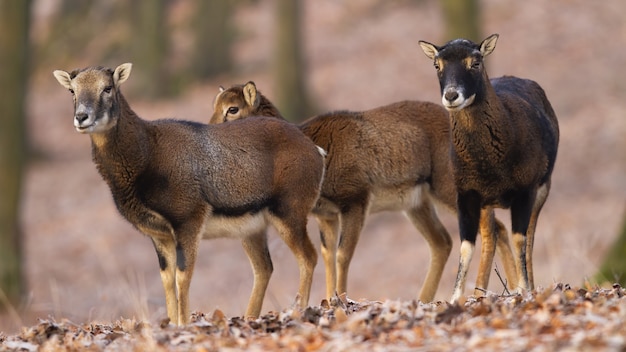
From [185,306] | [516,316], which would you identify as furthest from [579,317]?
[185,306]

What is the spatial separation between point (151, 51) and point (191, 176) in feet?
68.8

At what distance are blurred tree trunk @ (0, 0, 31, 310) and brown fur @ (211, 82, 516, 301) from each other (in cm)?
668

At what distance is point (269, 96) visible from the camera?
1119 inches

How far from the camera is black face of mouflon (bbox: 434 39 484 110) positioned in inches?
370

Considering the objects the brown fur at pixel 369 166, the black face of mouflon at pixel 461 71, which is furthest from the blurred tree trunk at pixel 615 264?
the black face of mouflon at pixel 461 71

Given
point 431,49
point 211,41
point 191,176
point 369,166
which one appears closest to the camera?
point 191,176

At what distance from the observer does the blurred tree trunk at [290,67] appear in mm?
24469

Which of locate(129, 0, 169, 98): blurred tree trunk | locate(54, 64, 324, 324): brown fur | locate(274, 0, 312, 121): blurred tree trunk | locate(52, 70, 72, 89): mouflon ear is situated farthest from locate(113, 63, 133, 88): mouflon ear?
locate(129, 0, 169, 98): blurred tree trunk

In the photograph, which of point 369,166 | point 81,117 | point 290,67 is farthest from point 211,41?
point 81,117

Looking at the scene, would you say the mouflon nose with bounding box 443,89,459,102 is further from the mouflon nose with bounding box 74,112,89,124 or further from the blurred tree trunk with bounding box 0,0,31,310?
the blurred tree trunk with bounding box 0,0,31,310

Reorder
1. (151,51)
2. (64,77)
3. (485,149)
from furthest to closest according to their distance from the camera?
(151,51) → (64,77) → (485,149)

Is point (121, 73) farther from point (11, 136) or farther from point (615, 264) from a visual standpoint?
point (11, 136)

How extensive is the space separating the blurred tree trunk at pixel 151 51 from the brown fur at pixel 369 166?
1843 centimetres

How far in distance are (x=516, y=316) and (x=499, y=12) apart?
77.5 feet
